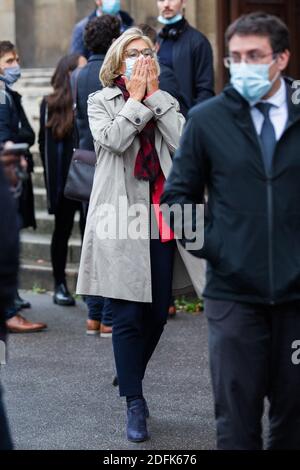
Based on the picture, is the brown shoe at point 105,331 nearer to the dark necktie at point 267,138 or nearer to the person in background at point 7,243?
the dark necktie at point 267,138

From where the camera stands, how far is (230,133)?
4512 millimetres

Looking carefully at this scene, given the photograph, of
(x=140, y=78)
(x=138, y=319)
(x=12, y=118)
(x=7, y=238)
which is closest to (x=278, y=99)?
(x=7, y=238)

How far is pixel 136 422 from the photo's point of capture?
6.05 meters

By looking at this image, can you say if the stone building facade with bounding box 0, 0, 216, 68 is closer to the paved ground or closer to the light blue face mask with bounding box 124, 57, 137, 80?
the paved ground

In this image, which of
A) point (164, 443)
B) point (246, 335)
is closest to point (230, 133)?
point (246, 335)

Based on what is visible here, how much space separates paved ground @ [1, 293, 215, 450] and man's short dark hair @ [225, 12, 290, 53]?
2.29 metres

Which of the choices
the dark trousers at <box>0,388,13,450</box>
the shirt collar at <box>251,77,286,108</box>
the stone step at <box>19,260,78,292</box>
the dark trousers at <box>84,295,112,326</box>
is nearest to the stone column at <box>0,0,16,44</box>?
the stone step at <box>19,260,78,292</box>

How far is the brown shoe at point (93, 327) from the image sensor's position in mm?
8688

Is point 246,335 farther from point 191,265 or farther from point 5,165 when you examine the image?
point 191,265

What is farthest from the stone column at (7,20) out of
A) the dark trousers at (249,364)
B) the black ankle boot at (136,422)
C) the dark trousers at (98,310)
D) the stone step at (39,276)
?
the dark trousers at (249,364)

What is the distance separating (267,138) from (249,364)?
2.82 ft

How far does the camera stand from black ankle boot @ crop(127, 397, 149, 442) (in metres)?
6.03

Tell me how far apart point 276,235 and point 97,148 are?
2.02 m

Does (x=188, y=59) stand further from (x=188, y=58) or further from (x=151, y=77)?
(x=151, y=77)
